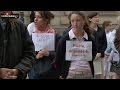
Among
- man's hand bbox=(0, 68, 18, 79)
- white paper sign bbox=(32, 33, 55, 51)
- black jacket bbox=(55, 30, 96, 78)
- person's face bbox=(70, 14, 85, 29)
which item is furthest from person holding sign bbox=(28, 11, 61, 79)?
man's hand bbox=(0, 68, 18, 79)

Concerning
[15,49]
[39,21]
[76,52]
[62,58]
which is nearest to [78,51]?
[76,52]

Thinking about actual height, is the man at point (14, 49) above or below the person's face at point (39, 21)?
below

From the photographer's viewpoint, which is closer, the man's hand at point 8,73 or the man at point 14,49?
the man's hand at point 8,73

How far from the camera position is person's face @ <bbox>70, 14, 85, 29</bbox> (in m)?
3.62

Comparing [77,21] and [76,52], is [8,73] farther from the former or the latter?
[77,21]

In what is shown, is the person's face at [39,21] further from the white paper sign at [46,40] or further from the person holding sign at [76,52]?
the person holding sign at [76,52]

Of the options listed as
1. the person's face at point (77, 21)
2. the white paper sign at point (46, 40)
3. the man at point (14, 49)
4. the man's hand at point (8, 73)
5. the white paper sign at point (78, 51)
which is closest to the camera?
the man's hand at point (8, 73)

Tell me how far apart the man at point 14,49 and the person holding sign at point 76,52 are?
0.57m

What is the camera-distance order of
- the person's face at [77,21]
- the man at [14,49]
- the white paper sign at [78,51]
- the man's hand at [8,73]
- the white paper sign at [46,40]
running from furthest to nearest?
1. the white paper sign at [46,40]
2. the person's face at [77,21]
3. the white paper sign at [78,51]
4. the man at [14,49]
5. the man's hand at [8,73]

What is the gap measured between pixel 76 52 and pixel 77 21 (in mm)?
334

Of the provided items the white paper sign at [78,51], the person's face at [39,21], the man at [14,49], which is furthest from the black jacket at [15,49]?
the person's face at [39,21]

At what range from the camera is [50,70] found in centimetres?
390

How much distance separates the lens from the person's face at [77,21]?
362 cm
